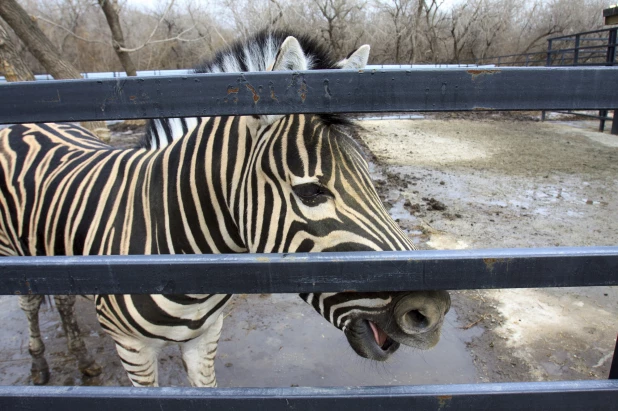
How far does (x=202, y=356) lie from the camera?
95.0 inches

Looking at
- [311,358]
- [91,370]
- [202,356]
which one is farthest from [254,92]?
[91,370]

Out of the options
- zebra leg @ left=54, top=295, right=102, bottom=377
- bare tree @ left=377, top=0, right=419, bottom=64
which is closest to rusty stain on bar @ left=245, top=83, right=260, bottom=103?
zebra leg @ left=54, top=295, right=102, bottom=377

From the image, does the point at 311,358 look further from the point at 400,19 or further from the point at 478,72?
the point at 400,19

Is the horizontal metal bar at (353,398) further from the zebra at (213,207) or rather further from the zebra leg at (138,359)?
the zebra leg at (138,359)

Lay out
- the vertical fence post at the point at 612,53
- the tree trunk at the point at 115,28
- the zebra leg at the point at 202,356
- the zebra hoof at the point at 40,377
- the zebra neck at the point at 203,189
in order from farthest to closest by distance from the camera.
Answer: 1. the tree trunk at the point at 115,28
2. the vertical fence post at the point at 612,53
3. the zebra hoof at the point at 40,377
4. the zebra leg at the point at 202,356
5. the zebra neck at the point at 203,189

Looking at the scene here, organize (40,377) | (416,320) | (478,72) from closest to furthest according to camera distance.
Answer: (478,72)
(416,320)
(40,377)

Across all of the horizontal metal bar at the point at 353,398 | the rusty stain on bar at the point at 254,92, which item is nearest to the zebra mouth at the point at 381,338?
the horizontal metal bar at the point at 353,398

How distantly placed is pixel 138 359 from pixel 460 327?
8.44 ft

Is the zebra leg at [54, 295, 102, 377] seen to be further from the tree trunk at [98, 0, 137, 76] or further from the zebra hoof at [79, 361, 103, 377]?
the tree trunk at [98, 0, 137, 76]

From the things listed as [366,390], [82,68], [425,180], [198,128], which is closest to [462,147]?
[425,180]

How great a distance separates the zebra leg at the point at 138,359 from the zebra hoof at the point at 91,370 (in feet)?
3.59

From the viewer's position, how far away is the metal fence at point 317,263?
977mm

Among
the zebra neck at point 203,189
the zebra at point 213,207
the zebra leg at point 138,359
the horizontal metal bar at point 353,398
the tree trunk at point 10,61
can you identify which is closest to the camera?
the horizontal metal bar at point 353,398

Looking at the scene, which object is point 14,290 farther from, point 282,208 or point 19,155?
point 19,155
